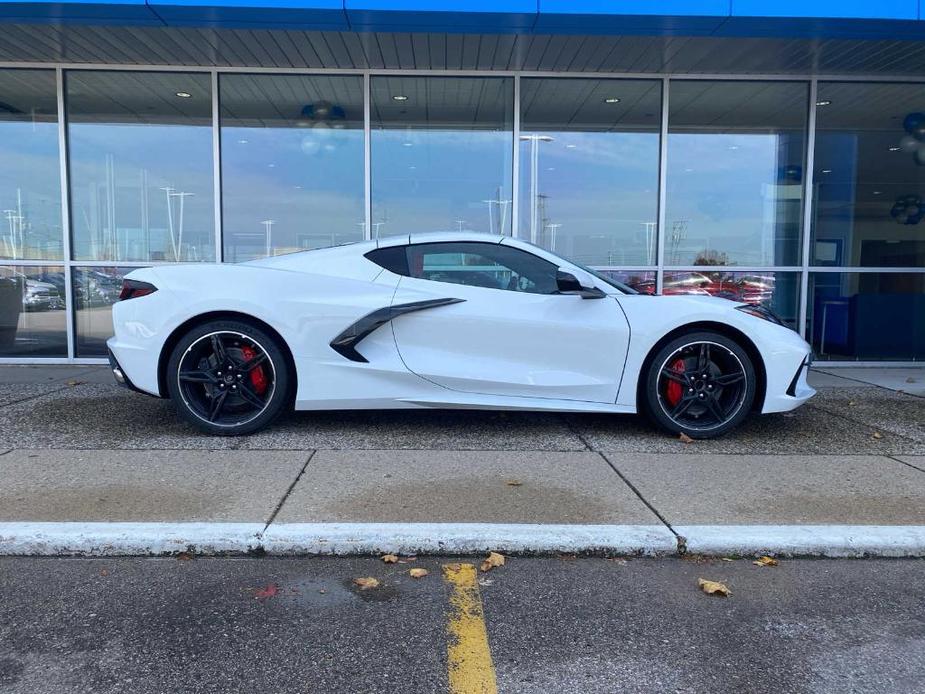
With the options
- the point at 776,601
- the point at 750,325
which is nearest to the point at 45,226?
the point at 750,325

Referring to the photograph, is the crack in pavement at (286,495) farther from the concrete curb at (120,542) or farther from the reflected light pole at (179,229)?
the reflected light pole at (179,229)

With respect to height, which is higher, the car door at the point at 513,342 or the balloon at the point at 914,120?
the balloon at the point at 914,120

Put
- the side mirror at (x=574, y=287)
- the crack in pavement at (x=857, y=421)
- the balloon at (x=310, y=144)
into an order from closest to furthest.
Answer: the side mirror at (x=574, y=287)
the crack in pavement at (x=857, y=421)
the balloon at (x=310, y=144)

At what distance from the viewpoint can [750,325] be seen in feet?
15.9

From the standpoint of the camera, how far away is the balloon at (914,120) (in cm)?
933

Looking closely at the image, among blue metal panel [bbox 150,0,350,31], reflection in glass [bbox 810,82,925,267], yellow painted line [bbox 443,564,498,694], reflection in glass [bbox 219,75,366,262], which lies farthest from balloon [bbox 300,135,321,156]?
yellow painted line [bbox 443,564,498,694]

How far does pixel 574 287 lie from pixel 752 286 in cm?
517

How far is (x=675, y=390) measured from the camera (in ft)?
16.2

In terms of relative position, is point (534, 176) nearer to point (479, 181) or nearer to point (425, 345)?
point (479, 181)

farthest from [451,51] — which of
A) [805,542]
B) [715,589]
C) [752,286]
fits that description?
[715,589]

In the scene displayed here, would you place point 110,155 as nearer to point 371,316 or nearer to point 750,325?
point 371,316

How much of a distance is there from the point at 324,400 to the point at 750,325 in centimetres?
305

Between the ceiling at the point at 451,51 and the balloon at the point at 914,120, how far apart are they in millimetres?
1184

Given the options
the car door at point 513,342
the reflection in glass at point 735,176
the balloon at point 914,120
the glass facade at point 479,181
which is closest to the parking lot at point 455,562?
the car door at point 513,342
